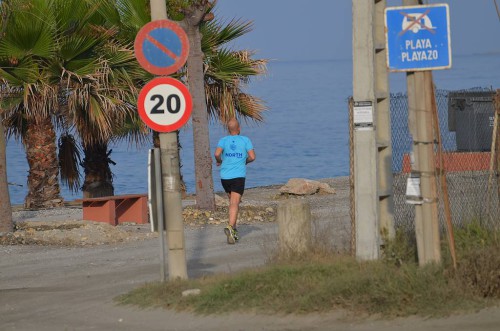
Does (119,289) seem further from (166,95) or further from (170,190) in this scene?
(166,95)

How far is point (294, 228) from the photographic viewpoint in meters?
11.8

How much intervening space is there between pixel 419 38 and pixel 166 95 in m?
2.58

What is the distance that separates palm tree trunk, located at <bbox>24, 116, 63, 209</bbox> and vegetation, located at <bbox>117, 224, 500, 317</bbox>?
45.5ft

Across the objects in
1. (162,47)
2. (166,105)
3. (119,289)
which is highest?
(162,47)

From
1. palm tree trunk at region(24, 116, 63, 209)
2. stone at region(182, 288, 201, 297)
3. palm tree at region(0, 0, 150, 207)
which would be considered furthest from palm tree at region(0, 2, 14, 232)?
stone at region(182, 288, 201, 297)

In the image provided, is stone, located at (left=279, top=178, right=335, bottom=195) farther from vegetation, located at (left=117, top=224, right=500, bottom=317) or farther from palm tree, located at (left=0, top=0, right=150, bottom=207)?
vegetation, located at (left=117, top=224, right=500, bottom=317)

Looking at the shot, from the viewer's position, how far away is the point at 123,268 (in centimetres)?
1465

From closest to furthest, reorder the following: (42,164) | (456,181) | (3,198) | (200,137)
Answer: (456,181) → (3,198) → (200,137) → (42,164)

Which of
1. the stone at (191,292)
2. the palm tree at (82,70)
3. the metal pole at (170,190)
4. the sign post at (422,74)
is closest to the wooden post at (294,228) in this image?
the metal pole at (170,190)

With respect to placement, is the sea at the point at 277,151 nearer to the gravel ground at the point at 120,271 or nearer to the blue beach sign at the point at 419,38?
the gravel ground at the point at 120,271

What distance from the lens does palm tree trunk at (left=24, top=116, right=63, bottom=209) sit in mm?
24719

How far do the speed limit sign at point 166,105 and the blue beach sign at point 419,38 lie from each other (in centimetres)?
213

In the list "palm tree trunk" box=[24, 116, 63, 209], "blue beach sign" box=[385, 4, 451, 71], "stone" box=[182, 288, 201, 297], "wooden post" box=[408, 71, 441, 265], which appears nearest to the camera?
"blue beach sign" box=[385, 4, 451, 71]

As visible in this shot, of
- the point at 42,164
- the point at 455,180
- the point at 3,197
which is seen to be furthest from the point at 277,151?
the point at 455,180
